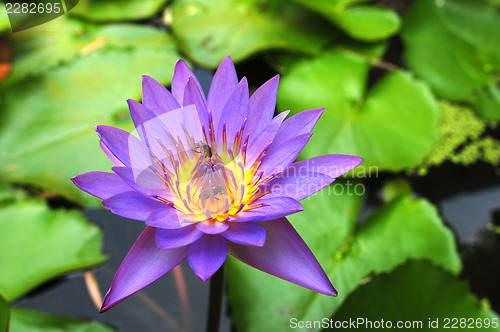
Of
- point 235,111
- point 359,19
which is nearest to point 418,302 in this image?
point 235,111

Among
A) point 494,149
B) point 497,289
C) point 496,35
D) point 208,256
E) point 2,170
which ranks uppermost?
point 208,256

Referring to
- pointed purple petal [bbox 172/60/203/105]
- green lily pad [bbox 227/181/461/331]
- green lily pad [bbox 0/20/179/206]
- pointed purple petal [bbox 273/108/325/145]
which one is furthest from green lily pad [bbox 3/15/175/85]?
pointed purple petal [bbox 273/108/325/145]

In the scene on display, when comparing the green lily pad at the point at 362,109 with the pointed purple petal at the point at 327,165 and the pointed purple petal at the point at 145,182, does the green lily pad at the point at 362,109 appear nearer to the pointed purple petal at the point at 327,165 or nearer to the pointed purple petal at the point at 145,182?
the pointed purple petal at the point at 327,165

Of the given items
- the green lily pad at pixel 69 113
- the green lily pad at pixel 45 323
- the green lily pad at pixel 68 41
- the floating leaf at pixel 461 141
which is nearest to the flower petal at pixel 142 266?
the green lily pad at pixel 45 323

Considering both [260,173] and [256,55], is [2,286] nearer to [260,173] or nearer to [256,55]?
[260,173]

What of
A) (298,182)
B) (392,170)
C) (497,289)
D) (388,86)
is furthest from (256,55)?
(497,289)

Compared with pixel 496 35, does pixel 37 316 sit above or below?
below
